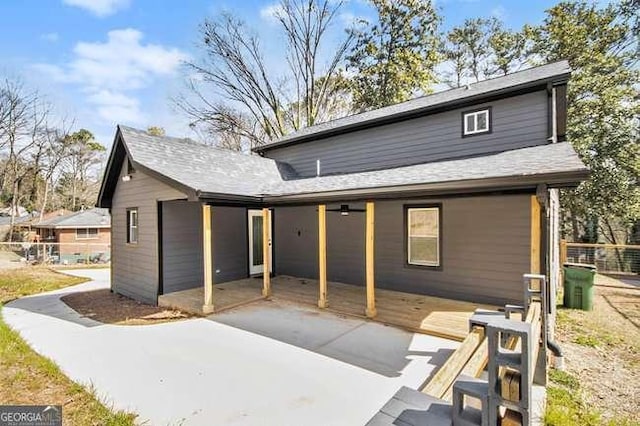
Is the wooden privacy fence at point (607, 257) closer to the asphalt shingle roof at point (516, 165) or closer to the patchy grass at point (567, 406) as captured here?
the asphalt shingle roof at point (516, 165)

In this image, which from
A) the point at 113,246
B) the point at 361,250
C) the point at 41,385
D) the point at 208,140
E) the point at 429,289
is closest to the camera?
the point at 41,385

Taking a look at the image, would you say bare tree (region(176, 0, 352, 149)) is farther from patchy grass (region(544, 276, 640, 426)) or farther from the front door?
patchy grass (region(544, 276, 640, 426))

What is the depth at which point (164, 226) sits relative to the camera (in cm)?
725

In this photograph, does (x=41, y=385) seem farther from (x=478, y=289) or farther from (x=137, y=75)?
(x=137, y=75)

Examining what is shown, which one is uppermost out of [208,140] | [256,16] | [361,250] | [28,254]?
[256,16]

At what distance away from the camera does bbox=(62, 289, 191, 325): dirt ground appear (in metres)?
6.16

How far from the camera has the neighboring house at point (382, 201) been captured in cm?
555

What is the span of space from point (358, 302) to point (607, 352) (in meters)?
4.08

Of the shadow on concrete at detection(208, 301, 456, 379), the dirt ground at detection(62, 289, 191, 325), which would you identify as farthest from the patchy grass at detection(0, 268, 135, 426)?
the shadow on concrete at detection(208, 301, 456, 379)

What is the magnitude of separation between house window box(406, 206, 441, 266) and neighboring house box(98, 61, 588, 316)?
23 millimetres

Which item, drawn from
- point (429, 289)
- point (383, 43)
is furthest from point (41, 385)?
point (383, 43)

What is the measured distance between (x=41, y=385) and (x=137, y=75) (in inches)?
612

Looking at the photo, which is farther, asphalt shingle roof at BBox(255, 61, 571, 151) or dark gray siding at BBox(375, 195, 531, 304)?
asphalt shingle roof at BBox(255, 61, 571, 151)

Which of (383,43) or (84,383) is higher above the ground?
(383,43)
